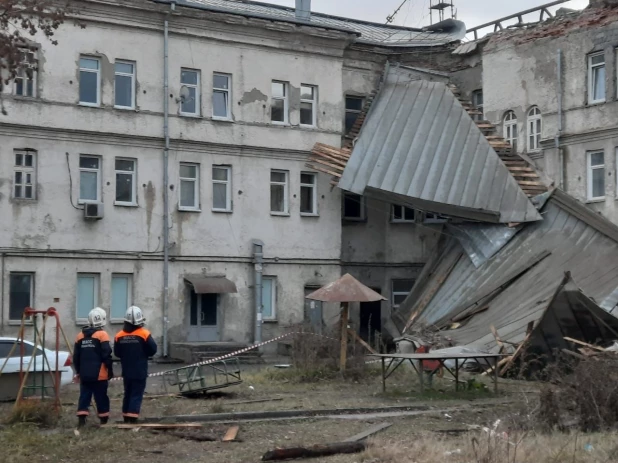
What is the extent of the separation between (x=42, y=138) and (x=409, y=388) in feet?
47.8

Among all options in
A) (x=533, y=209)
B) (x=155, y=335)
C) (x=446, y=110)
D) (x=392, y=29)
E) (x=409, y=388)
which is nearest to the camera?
(x=409, y=388)

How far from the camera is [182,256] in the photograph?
32031 millimetres

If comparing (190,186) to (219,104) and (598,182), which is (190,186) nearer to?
(219,104)

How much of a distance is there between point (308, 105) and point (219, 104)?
332 cm

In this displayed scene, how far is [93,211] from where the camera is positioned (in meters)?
30.2

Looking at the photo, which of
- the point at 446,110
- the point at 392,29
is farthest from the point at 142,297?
the point at 392,29

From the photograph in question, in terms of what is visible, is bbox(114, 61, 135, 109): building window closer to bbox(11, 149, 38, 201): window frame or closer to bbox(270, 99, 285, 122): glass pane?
bbox(11, 149, 38, 201): window frame

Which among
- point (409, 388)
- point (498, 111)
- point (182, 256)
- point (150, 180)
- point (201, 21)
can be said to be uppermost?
point (201, 21)

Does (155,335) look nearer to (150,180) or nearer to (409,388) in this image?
(150,180)

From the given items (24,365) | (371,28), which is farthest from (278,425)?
(371,28)

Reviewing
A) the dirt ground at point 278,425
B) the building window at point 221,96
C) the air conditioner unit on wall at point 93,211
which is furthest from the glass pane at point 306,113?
the dirt ground at point 278,425

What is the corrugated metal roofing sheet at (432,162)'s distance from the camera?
30531mm

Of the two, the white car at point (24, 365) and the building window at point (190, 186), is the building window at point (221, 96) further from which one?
the white car at point (24, 365)

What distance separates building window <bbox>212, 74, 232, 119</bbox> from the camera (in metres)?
33.2
